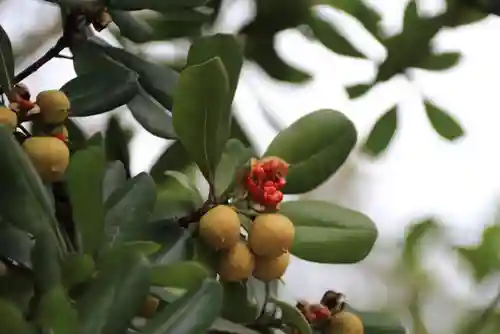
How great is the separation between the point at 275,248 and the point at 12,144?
0.15m

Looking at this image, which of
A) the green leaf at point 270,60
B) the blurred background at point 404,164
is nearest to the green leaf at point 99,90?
the green leaf at point 270,60

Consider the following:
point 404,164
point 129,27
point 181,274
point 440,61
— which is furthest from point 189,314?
point 404,164

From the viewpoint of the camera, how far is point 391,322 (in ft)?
1.55

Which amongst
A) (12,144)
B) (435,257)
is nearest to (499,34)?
(435,257)

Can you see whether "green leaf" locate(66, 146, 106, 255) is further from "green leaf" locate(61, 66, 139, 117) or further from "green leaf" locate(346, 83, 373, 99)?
"green leaf" locate(346, 83, 373, 99)

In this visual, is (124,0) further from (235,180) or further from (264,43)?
(264,43)

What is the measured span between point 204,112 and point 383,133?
16.8 inches

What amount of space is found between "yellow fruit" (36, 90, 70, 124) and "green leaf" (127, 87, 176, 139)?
8 cm

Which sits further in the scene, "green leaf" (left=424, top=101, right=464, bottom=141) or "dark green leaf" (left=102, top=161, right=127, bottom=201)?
"green leaf" (left=424, top=101, right=464, bottom=141)

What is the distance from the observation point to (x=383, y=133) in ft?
2.54

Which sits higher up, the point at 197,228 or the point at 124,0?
the point at 124,0

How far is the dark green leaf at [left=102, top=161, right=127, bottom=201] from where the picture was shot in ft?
1.36

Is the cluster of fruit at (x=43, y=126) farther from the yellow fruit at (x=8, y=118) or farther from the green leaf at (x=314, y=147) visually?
the green leaf at (x=314, y=147)

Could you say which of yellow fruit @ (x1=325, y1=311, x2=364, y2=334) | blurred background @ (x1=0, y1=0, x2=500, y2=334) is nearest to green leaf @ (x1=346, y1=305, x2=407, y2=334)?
yellow fruit @ (x1=325, y1=311, x2=364, y2=334)
